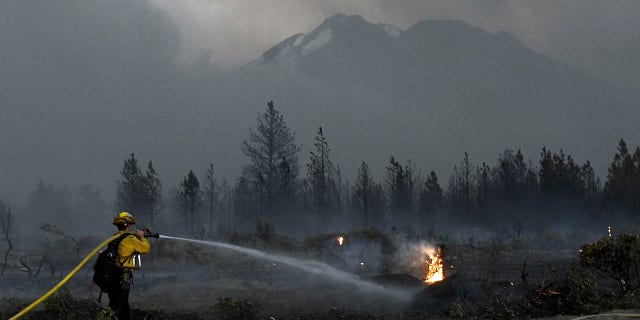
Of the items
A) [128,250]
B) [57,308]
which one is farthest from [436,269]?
[128,250]

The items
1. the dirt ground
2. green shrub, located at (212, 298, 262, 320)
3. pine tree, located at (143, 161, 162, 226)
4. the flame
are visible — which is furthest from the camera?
pine tree, located at (143, 161, 162, 226)

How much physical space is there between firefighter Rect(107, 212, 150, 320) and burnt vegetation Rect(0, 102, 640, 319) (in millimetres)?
388

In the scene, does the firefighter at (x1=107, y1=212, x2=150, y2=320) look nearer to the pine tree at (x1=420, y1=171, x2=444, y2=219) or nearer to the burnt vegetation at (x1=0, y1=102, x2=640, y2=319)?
the burnt vegetation at (x1=0, y1=102, x2=640, y2=319)

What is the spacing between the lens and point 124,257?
9461 millimetres

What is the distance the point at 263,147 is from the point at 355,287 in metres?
41.4

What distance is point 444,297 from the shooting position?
16.4 metres

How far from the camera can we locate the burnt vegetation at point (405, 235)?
14.6 metres

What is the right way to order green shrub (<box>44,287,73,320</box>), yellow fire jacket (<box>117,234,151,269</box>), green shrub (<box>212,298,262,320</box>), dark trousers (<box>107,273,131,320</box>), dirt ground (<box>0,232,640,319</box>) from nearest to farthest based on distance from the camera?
1. yellow fire jacket (<box>117,234,151,269</box>)
2. dark trousers (<box>107,273,131,320</box>)
3. green shrub (<box>44,287,73,320</box>)
4. green shrub (<box>212,298,262,320</box>)
5. dirt ground (<box>0,232,640,319</box>)

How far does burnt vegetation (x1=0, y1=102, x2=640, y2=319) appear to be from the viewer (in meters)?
14.6

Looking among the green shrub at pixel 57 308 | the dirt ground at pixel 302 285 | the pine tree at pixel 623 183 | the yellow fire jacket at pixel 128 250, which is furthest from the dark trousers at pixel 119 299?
the pine tree at pixel 623 183

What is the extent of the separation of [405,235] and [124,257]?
3329 centimetres

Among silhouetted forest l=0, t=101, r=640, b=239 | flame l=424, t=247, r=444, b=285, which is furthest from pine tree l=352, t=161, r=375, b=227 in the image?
flame l=424, t=247, r=444, b=285

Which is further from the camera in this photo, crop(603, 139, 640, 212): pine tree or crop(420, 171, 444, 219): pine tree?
crop(420, 171, 444, 219): pine tree

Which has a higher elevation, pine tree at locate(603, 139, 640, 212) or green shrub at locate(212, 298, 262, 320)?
pine tree at locate(603, 139, 640, 212)
